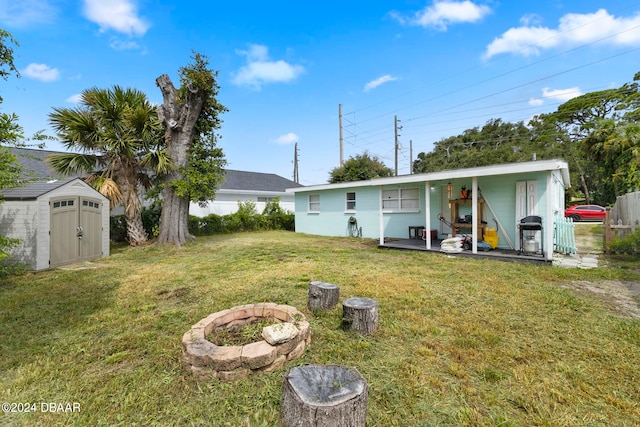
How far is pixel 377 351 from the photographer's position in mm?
2818

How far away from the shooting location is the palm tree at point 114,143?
890 cm

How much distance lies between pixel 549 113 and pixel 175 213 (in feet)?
121

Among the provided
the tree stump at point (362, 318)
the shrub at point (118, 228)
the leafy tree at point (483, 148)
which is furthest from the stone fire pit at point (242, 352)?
the leafy tree at point (483, 148)

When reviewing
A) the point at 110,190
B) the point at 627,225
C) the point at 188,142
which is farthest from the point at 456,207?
the point at 110,190

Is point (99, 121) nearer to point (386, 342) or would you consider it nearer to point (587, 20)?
point (386, 342)

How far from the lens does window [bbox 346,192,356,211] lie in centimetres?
1277

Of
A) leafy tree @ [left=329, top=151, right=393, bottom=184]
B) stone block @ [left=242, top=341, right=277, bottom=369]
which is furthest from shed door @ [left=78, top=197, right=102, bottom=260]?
leafy tree @ [left=329, top=151, right=393, bottom=184]

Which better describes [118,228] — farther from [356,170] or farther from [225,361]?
[356,170]

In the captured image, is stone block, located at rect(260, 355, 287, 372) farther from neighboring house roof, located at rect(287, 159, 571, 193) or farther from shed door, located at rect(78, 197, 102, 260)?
shed door, located at rect(78, 197, 102, 260)

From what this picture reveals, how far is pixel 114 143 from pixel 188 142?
2.20m

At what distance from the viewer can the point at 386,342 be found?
119 inches

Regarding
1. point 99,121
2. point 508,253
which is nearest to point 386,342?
point 508,253

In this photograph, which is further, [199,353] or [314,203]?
[314,203]

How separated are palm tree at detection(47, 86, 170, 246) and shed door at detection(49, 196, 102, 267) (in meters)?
1.24
